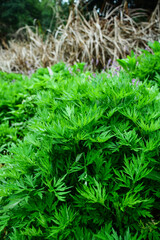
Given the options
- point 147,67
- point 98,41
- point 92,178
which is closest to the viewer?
point 92,178

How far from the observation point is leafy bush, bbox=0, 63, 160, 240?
0.80 metres

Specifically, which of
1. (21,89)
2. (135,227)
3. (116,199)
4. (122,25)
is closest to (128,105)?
(116,199)

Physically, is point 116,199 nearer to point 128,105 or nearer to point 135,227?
point 135,227

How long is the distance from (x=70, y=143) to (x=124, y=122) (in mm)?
343

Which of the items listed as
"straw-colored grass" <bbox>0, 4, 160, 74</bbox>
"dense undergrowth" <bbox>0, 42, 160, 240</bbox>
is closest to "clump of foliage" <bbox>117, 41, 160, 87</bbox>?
"dense undergrowth" <bbox>0, 42, 160, 240</bbox>

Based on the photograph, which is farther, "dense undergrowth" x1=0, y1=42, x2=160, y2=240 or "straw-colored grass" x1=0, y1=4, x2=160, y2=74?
"straw-colored grass" x1=0, y1=4, x2=160, y2=74

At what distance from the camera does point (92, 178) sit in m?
0.86

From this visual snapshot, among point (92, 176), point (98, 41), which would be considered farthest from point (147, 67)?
point (98, 41)

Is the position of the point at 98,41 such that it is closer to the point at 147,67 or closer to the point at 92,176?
the point at 147,67

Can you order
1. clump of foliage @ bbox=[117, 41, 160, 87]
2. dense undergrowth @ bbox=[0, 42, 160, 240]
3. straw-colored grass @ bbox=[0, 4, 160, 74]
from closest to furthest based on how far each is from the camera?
dense undergrowth @ bbox=[0, 42, 160, 240], clump of foliage @ bbox=[117, 41, 160, 87], straw-colored grass @ bbox=[0, 4, 160, 74]

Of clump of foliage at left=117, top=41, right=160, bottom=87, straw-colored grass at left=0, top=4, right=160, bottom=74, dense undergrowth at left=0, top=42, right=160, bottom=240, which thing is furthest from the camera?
straw-colored grass at left=0, top=4, right=160, bottom=74

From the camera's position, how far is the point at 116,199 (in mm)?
821

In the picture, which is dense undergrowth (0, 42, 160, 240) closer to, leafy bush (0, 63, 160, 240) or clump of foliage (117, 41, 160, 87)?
leafy bush (0, 63, 160, 240)

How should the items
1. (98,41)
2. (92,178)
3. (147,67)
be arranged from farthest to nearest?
(98,41), (147,67), (92,178)
